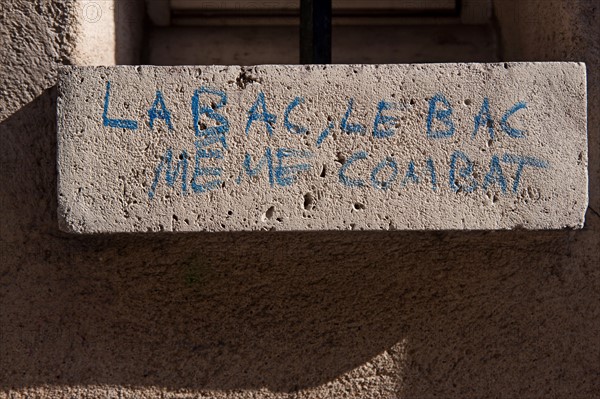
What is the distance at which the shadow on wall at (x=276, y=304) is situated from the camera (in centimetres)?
220

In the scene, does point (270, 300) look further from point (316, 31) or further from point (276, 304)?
point (316, 31)

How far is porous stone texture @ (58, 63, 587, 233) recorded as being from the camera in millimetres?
2045

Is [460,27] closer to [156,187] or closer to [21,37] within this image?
[156,187]

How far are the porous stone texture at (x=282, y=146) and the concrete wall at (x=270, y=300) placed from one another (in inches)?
6.8

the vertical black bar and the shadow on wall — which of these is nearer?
the shadow on wall

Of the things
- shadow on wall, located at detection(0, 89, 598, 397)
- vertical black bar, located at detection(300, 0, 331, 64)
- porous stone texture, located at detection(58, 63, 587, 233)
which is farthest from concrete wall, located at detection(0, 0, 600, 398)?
vertical black bar, located at detection(300, 0, 331, 64)

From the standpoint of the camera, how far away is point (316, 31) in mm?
2355

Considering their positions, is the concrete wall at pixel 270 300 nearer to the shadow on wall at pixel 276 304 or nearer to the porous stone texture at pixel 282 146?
the shadow on wall at pixel 276 304

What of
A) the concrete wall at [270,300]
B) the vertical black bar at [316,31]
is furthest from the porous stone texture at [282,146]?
the vertical black bar at [316,31]

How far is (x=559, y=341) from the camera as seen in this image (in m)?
2.26

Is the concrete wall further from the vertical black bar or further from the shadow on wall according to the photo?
the vertical black bar

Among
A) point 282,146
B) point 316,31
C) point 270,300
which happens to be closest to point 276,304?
point 270,300

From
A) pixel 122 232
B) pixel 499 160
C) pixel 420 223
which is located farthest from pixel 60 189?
pixel 499 160

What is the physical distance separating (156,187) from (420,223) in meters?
0.76
